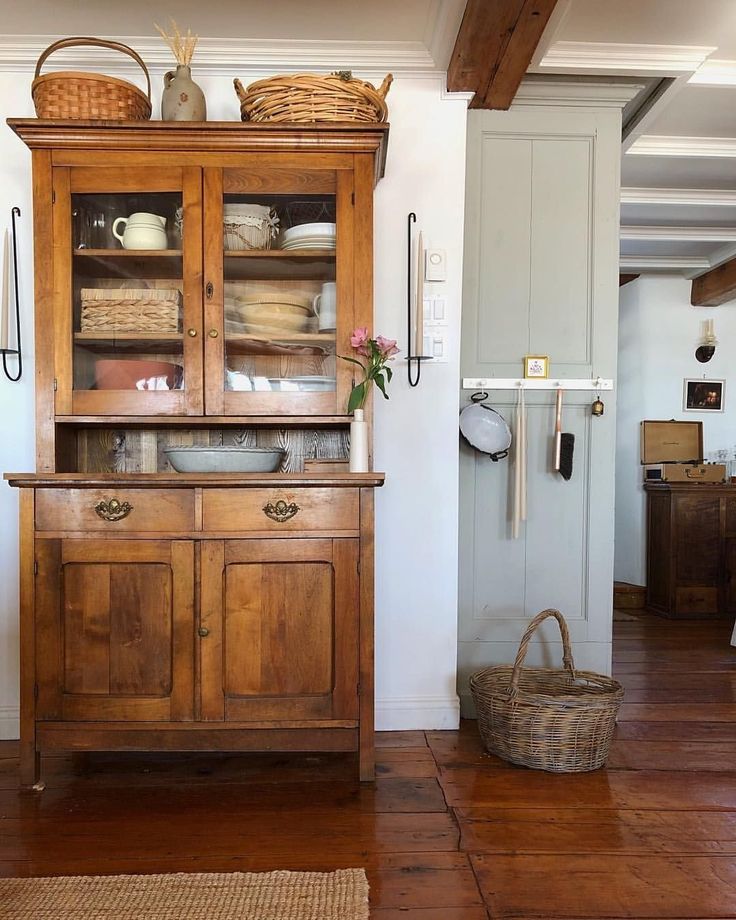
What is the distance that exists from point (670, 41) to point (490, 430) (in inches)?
55.8

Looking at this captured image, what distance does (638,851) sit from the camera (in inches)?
64.1

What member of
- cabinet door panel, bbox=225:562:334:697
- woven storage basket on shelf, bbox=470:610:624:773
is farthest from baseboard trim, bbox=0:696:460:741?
cabinet door panel, bbox=225:562:334:697

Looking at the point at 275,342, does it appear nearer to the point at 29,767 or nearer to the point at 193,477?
the point at 193,477

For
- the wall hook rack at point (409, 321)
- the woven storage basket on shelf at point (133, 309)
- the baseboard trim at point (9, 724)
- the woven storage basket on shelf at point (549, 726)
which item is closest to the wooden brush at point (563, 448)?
the wall hook rack at point (409, 321)

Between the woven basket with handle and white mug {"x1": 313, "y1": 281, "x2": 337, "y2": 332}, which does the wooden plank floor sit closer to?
white mug {"x1": 313, "y1": 281, "x2": 337, "y2": 332}

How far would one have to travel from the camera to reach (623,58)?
235 centimetres

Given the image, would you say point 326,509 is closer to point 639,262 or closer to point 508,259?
→ point 508,259

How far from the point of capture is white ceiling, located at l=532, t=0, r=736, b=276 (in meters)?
2.19

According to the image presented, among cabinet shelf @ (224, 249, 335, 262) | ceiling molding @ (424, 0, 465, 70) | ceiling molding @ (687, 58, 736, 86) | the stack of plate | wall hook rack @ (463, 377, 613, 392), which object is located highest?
ceiling molding @ (687, 58, 736, 86)

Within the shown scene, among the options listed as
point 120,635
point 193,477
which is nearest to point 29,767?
point 120,635

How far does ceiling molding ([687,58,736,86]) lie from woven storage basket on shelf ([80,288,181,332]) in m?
2.02

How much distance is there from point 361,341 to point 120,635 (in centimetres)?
104

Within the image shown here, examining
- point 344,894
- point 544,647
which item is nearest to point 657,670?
point 544,647

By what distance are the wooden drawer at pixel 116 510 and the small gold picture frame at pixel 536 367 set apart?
1318 millimetres
